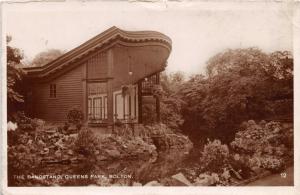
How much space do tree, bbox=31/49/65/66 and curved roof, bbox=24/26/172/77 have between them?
25mm

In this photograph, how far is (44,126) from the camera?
3.39 metres

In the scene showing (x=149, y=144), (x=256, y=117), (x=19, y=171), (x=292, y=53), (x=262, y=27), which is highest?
(x=262, y=27)

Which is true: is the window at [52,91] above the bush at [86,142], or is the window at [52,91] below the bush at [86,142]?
above

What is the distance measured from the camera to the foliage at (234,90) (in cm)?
332

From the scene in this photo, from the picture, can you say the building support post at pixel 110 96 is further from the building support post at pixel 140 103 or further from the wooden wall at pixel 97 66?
the building support post at pixel 140 103

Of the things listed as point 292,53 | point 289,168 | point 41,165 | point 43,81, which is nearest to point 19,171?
point 41,165

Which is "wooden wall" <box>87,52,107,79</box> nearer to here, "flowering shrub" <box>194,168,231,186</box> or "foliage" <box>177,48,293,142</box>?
"foliage" <box>177,48,293,142</box>

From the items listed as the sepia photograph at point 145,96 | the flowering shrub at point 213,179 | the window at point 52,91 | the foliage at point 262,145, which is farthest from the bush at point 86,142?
the foliage at point 262,145

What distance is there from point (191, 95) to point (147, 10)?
756 mm

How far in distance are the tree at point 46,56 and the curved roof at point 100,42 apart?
3cm

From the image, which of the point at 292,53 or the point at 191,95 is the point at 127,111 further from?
the point at 292,53

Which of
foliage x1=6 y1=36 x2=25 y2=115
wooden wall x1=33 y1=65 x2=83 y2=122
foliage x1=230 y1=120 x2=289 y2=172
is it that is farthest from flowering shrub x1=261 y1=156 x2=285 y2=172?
foliage x1=6 y1=36 x2=25 y2=115

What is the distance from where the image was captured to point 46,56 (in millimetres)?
3367

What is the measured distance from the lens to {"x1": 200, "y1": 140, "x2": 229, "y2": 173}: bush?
3.34 metres
